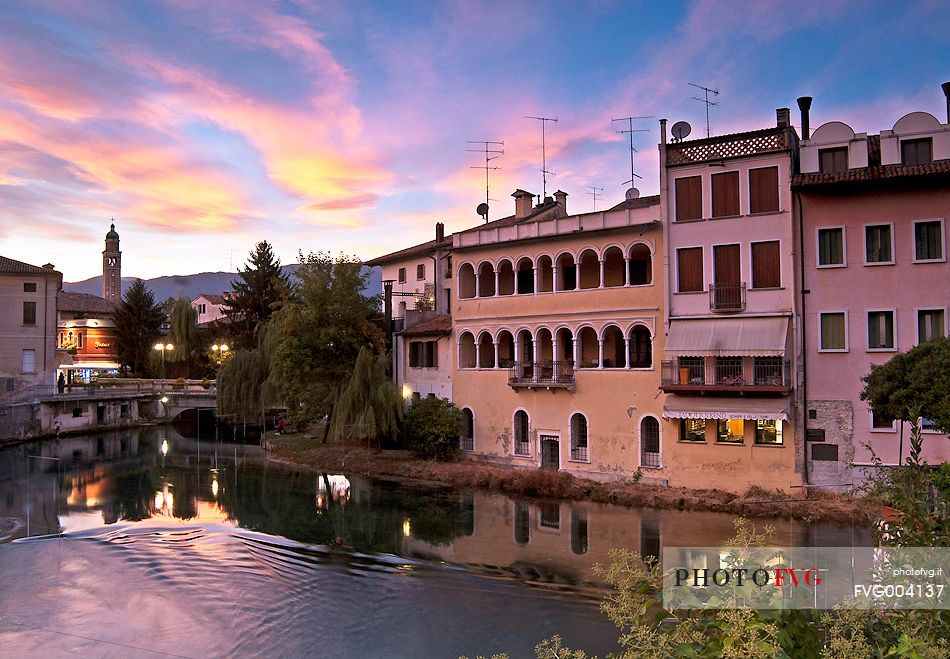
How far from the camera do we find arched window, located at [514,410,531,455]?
→ 102 feet

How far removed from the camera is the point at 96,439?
4978 centimetres

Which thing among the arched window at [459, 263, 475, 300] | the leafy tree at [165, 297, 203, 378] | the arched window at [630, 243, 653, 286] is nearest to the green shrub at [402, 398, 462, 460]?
the arched window at [459, 263, 475, 300]

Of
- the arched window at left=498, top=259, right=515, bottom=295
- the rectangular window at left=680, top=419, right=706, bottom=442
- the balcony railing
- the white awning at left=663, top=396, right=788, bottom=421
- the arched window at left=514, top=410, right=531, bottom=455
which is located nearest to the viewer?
the white awning at left=663, top=396, right=788, bottom=421

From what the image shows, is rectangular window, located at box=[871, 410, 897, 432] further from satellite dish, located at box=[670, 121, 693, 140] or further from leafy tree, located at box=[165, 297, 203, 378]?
leafy tree, located at box=[165, 297, 203, 378]

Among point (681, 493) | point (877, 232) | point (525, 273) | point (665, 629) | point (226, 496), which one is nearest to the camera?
point (665, 629)

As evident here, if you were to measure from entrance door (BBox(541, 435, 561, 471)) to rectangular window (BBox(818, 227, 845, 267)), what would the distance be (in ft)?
42.0

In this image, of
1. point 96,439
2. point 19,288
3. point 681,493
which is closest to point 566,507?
point 681,493

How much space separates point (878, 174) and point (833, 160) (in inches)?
72.4

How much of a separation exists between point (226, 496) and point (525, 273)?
16736 millimetres

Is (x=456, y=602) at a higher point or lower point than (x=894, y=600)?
lower

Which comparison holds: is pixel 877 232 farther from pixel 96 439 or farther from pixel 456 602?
pixel 96 439

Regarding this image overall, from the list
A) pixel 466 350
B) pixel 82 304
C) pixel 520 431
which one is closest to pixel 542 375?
pixel 520 431

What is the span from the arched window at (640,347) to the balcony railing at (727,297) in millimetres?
3244

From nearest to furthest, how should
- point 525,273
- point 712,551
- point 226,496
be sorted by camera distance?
point 712,551, point 226,496, point 525,273
